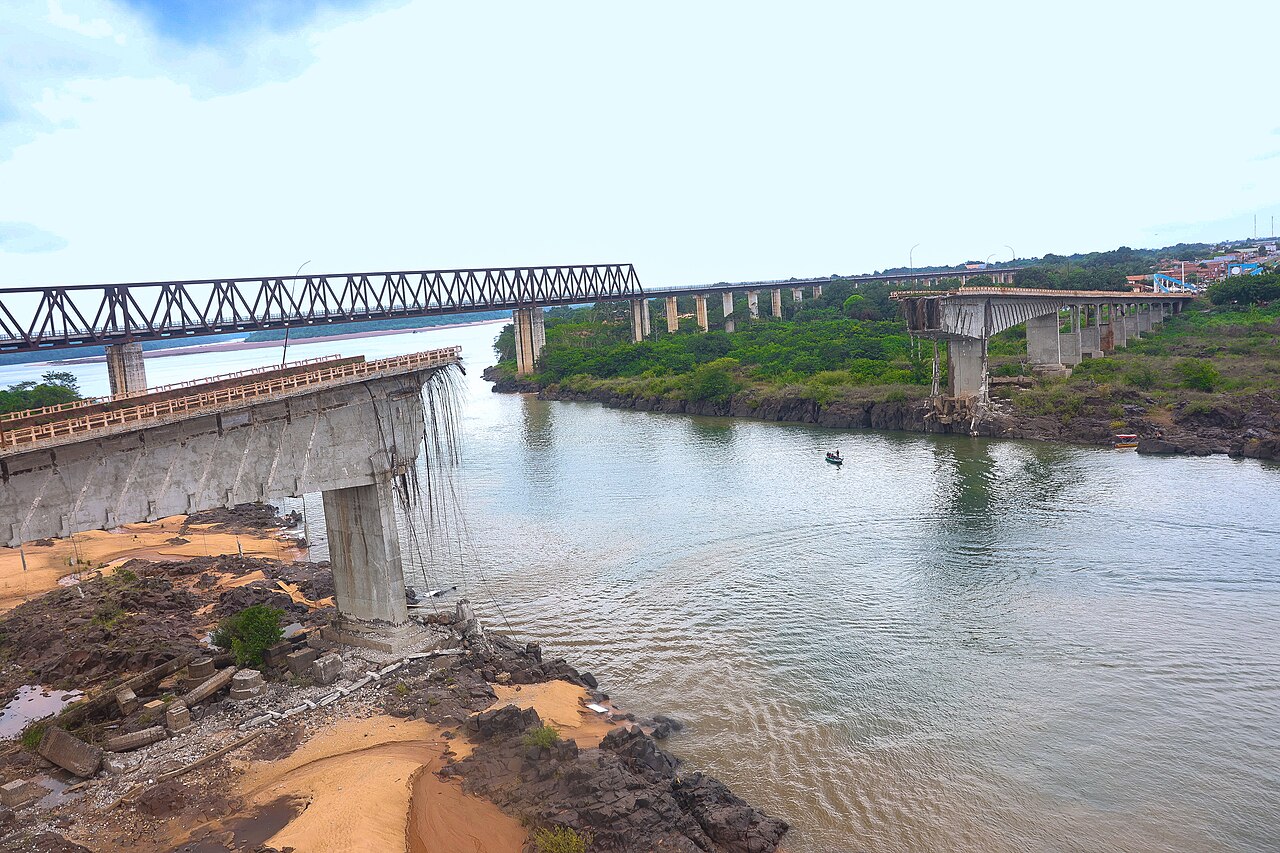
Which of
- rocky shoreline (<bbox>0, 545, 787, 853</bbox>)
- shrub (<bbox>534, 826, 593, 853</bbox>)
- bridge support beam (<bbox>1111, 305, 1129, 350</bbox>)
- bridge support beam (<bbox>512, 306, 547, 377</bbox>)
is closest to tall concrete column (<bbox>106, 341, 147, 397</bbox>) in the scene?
rocky shoreline (<bbox>0, 545, 787, 853</bbox>)

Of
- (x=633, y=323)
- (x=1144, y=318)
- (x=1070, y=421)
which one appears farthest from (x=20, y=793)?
(x=1144, y=318)

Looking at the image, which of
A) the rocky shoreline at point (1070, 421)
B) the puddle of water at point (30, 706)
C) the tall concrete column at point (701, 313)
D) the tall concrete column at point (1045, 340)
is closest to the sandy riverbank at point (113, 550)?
the puddle of water at point (30, 706)

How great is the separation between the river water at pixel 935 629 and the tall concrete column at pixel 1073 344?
37.7 meters

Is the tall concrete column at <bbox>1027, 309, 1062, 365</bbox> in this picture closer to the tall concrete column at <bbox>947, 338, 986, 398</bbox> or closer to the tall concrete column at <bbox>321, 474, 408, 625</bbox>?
the tall concrete column at <bbox>947, 338, 986, 398</bbox>

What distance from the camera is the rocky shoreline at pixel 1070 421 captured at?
176 feet

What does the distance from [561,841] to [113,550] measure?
35506mm

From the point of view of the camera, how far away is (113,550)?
42.6 metres

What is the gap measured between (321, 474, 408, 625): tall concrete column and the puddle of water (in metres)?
8.09

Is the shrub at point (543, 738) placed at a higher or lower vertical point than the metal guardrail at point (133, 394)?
lower

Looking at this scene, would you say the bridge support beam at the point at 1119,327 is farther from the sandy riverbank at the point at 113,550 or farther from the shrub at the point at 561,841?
the shrub at the point at 561,841

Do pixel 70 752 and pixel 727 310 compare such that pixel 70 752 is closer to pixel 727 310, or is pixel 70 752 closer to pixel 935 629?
pixel 935 629

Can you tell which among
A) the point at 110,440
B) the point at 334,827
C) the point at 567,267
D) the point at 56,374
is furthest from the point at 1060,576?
the point at 56,374

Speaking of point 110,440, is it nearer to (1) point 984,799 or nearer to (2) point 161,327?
(1) point 984,799

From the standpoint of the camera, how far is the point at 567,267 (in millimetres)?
101562
